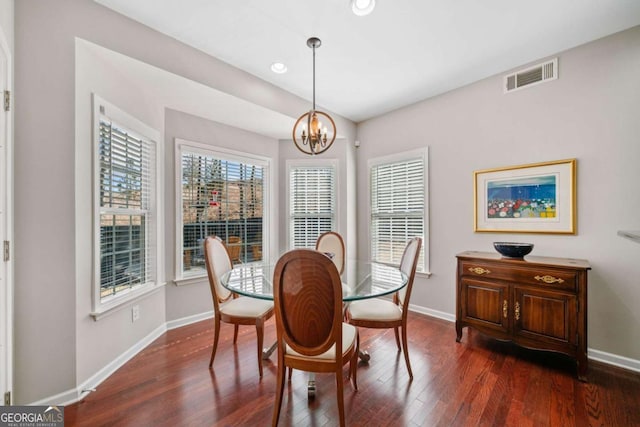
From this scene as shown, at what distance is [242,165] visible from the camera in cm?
380

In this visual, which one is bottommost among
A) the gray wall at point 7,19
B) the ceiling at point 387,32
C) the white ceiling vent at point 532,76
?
the gray wall at point 7,19

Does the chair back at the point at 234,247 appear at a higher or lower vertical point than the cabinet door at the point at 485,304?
higher

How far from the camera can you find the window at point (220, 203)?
3.27 metres

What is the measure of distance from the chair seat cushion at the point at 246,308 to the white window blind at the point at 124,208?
0.98m

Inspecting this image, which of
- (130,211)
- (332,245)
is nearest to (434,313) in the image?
(332,245)

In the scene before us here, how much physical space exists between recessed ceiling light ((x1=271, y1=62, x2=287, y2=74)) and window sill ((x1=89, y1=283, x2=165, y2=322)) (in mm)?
2605

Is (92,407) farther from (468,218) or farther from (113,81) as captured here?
(468,218)

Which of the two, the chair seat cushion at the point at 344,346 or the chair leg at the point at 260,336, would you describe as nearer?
the chair seat cushion at the point at 344,346

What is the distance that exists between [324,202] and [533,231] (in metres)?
2.58

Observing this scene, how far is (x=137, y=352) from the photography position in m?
2.52

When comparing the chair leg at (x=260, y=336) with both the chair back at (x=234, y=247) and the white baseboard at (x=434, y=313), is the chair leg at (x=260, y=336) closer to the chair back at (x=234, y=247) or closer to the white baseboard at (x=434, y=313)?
the chair back at (x=234, y=247)

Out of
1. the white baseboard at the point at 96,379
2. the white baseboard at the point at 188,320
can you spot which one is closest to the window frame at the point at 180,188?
the white baseboard at the point at 188,320

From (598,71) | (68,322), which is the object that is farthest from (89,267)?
(598,71)

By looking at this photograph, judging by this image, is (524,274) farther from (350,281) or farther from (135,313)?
(135,313)
